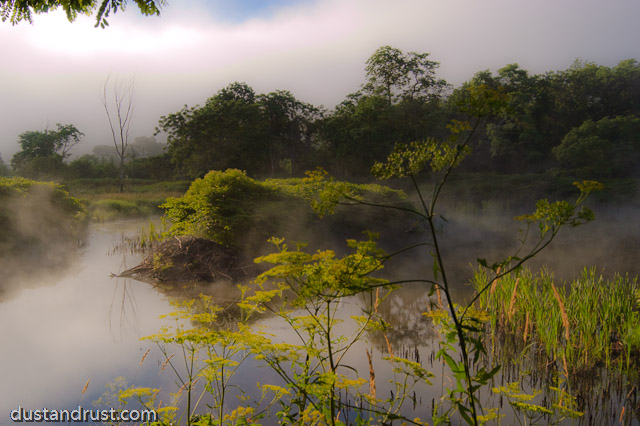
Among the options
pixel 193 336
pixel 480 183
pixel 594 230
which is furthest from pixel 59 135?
pixel 193 336

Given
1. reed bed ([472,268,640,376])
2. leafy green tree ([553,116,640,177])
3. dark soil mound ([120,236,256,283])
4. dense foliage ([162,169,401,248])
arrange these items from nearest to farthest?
reed bed ([472,268,640,376]), dark soil mound ([120,236,256,283]), dense foliage ([162,169,401,248]), leafy green tree ([553,116,640,177])

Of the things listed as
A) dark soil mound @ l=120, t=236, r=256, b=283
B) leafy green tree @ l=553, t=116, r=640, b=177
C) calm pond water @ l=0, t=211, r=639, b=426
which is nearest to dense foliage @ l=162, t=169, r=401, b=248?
dark soil mound @ l=120, t=236, r=256, b=283

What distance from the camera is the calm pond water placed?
12.8 ft

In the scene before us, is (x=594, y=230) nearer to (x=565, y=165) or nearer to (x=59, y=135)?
(x=565, y=165)

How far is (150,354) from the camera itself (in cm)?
471

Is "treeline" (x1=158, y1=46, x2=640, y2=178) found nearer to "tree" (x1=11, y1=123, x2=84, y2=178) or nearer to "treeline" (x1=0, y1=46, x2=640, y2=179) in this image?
"treeline" (x1=0, y1=46, x2=640, y2=179)

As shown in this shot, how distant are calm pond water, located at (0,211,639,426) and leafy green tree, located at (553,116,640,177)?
782 inches

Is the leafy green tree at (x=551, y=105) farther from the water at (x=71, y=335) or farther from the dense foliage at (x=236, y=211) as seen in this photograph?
the water at (x=71, y=335)

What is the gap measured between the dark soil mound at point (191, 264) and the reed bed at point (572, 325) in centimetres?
460

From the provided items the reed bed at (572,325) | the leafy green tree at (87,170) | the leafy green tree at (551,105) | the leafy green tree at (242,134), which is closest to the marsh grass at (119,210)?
Result: the leafy green tree at (242,134)

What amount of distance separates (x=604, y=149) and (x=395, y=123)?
11.1 meters

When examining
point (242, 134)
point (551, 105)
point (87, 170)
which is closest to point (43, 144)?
point (87, 170)

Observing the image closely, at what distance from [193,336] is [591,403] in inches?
132

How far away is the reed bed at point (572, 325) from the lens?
14.2 ft
